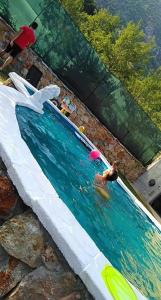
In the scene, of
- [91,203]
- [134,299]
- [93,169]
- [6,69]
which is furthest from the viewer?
[6,69]

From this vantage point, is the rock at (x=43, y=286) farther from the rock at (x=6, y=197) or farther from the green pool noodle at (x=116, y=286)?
the rock at (x=6, y=197)

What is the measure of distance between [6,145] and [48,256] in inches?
65.5

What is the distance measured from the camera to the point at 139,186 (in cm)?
1994

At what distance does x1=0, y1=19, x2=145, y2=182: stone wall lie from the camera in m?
16.6

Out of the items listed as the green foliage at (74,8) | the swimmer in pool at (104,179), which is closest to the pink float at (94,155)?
the swimmer in pool at (104,179)

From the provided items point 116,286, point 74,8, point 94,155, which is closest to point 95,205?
point 94,155

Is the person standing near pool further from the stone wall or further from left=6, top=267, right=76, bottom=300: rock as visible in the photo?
left=6, top=267, right=76, bottom=300: rock

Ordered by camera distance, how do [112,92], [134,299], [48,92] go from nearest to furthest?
[134,299], [48,92], [112,92]

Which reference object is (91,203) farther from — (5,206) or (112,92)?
(112,92)

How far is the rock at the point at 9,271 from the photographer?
15.0 feet

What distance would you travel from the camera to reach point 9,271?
4641 mm

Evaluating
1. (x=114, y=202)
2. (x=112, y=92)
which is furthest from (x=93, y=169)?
(x=112, y=92)

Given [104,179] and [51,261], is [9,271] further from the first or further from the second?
[104,179]

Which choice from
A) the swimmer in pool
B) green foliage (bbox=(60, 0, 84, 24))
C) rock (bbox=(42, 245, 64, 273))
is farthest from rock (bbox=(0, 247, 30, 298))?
green foliage (bbox=(60, 0, 84, 24))
